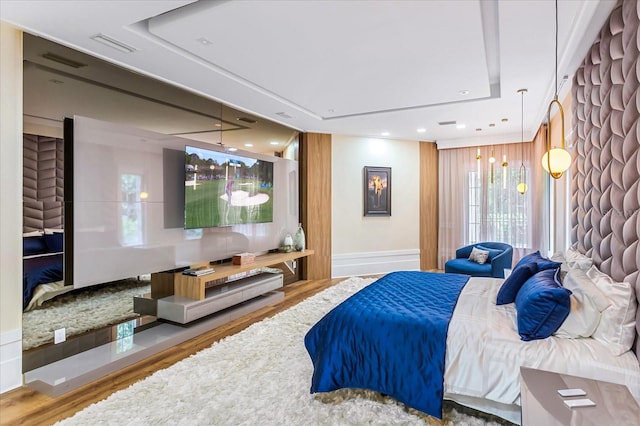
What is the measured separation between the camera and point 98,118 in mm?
3057

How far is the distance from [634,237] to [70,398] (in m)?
3.82

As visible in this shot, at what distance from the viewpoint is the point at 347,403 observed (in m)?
2.28

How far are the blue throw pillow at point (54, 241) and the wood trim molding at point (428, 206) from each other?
20.3ft

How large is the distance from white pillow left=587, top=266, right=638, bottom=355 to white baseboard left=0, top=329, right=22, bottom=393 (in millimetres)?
3971

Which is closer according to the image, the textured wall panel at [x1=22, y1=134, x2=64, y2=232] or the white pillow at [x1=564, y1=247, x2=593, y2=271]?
the white pillow at [x1=564, y1=247, x2=593, y2=271]

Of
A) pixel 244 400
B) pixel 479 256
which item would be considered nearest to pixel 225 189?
pixel 244 400

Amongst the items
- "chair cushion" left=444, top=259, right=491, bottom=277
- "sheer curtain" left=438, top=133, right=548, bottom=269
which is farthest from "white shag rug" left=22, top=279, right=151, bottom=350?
"sheer curtain" left=438, top=133, right=548, bottom=269

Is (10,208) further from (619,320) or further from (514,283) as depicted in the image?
(619,320)

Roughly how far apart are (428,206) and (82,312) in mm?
6268

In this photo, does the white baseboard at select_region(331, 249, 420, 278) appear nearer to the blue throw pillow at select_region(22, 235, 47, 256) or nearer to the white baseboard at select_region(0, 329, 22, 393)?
the blue throw pillow at select_region(22, 235, 47, 256)

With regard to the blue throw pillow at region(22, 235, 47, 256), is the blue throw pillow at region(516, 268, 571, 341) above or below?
below

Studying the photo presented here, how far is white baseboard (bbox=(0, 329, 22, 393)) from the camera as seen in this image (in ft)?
8.23

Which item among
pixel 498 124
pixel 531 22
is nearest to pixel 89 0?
pixel 531 22

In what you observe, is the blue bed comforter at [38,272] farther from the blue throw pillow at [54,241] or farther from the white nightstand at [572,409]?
the white nightstand at [572,409]
